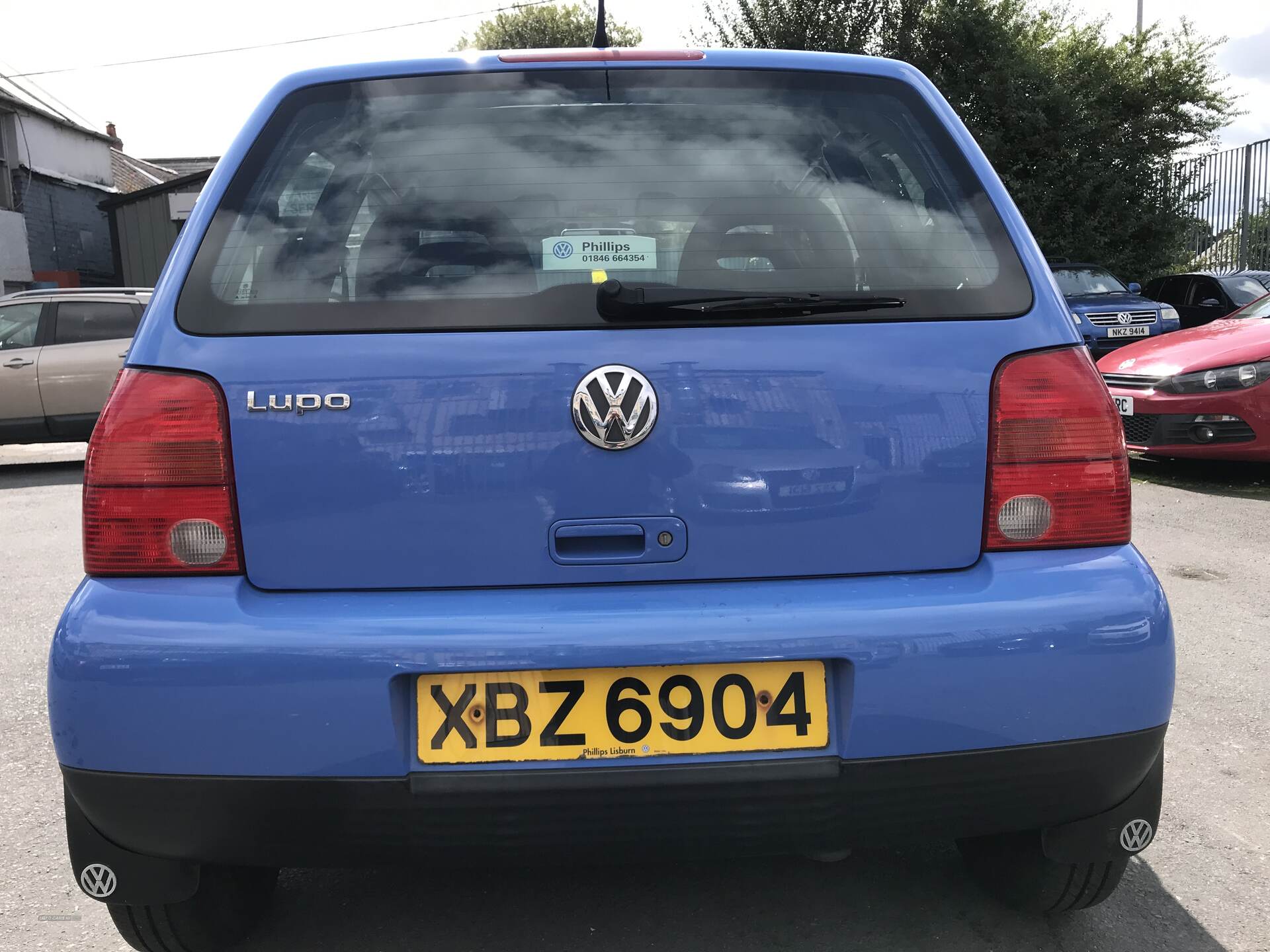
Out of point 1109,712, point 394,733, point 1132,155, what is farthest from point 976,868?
point 1132,155

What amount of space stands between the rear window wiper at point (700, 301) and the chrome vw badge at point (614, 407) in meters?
0.10

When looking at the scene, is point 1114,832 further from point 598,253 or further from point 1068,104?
point 1068,104

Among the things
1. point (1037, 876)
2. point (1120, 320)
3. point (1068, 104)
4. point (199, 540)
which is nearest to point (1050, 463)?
point (1037, 876)

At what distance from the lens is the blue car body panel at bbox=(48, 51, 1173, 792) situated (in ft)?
5.49

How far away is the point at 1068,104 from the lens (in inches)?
790

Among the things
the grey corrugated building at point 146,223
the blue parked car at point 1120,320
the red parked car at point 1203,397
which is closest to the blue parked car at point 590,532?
the red parked car at point 1203,397

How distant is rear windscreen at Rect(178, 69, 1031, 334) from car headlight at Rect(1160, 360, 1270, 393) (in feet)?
19.8

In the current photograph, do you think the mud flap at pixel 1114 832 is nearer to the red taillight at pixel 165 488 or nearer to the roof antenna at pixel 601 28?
the red taillight at pixel 165 488

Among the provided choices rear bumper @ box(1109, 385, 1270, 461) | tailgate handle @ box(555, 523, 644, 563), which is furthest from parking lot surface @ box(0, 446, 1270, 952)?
rear bumper @ box(1109, 385, 1270, 461)

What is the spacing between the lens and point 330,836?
1704 mm

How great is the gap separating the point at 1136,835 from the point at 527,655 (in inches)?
43.9

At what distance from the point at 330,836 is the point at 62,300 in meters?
10.4

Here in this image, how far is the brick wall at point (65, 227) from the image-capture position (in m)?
25.4

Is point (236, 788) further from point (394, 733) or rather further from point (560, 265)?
point (560, 265)
